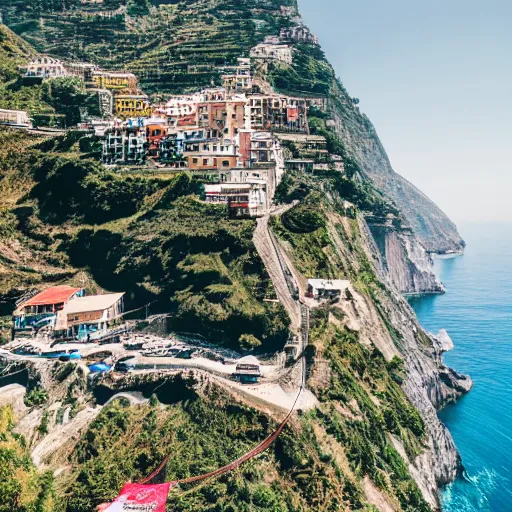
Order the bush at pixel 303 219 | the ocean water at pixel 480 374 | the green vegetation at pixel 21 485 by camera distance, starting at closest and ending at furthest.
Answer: the green vegetation at pixel 21 485 < the ocean water at pixel 480 374 < the bush at pixel 303 219

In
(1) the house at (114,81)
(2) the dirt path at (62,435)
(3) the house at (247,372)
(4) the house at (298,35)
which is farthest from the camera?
(4) the house at (298,35)

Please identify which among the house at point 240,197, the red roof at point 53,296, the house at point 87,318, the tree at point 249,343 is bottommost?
the tree at point 249,343

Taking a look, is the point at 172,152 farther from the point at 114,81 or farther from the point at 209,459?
the point at 209,459

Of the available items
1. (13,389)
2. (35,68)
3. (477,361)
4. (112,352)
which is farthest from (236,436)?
(35,68)

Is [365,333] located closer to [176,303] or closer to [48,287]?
[176,303]

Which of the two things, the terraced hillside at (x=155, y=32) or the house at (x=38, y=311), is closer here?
the house at (x=38, y=311)

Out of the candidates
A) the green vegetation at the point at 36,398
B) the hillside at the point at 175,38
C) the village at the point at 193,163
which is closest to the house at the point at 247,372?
the village at the point at 193,163

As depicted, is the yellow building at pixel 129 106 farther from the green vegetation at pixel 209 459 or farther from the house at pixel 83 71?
the green vegetation at pixel 209 459

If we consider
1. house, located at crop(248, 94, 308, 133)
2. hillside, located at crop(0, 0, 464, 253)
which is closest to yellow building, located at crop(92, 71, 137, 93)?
hillside, located at crop(0, 0, 464, 253)
